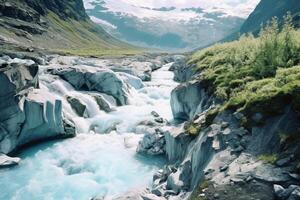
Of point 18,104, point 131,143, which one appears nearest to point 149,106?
point 131,143

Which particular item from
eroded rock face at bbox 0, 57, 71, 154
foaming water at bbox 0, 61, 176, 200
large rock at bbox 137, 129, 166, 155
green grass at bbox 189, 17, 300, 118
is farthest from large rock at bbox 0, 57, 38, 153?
green grass at bbox 189, 17, 300, 118

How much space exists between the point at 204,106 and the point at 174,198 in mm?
14327

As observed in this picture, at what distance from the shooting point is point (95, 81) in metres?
61.8

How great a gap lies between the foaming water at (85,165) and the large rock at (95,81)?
29.6 ft

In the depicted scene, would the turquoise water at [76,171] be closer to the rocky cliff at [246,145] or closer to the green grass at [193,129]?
the rocky cliff at [246,145]

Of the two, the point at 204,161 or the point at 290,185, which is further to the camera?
the point at 204,161

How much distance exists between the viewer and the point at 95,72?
62.8 metres

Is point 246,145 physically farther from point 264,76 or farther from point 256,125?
point 264,76

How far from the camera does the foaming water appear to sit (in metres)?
31.5

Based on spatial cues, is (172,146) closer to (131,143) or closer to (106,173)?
(106,173)

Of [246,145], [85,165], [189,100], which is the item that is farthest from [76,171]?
[246,145]

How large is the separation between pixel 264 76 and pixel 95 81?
125 ft

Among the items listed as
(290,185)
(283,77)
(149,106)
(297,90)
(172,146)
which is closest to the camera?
(290,185)

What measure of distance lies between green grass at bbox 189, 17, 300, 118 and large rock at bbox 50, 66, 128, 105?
84.8 feet
